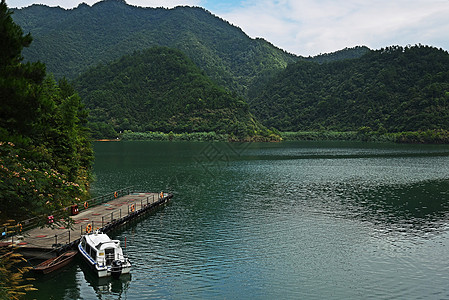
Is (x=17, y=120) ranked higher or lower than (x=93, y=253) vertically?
higher

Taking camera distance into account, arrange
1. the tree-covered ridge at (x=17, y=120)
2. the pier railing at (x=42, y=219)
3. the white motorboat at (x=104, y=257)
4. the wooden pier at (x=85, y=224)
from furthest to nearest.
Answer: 1. the wooden pier at (x=85, y=224)
2. the white motorboat at (x=104, y=257)
3. the pier railing at (x=42, y=219)
4. the tree-covered ridge at (x=17, y=120)

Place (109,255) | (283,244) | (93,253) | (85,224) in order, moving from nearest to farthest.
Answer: (109,255) → (93,253) → (283,244) → (85,224)

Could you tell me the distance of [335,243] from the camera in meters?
38.1

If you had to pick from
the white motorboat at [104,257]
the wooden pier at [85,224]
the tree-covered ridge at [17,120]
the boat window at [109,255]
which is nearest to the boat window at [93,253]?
the white motorboat at [104,257]

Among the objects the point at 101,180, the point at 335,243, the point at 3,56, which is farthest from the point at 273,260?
the point at 101,180

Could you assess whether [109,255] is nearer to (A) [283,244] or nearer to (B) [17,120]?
(B) [17,120]

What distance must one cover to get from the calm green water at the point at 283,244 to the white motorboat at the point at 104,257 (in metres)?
0.78

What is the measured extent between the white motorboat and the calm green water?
785mm

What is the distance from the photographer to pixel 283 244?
3747 centimetres

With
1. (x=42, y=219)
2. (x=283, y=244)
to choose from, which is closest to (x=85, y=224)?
(x=283, y=244)

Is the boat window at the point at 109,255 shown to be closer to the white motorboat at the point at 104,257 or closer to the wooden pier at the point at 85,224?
the white motorboat at the point at 104,257

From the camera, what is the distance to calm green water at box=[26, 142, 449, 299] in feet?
89.8

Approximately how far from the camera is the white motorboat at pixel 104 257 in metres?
28.5

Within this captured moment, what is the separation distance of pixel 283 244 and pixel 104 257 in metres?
17.3
